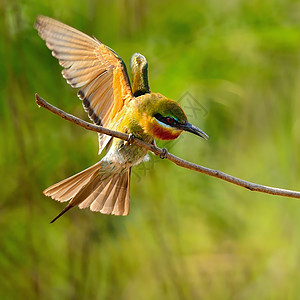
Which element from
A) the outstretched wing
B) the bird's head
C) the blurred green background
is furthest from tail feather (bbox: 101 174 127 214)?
the blurred green background

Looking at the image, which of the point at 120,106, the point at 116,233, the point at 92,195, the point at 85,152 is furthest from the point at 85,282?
the point at 120,106

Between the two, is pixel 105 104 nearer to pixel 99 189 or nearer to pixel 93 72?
pixel 93 72

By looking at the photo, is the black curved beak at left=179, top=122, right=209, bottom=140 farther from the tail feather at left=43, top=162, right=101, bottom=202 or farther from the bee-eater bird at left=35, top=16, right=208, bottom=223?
the tail feather at left=43, top=162, right=101, bottom=202

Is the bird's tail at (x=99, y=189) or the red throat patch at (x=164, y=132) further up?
the red throat patch at (x=164, y=132)

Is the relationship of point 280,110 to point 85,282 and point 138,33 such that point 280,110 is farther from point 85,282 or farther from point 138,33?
Result: point 85,282

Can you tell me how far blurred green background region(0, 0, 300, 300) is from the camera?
1.81 m

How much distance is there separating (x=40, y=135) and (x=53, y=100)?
0.48ft

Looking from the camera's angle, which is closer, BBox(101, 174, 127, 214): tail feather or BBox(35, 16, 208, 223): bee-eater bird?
BBox(35, 16, 208, 223): bee-eater bird

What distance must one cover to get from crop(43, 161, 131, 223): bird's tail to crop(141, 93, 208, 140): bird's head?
0.59 feet

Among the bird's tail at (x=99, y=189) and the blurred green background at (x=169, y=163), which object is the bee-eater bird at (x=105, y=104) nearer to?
the bird's tail at (x=99, y=189)

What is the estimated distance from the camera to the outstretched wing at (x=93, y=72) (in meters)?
1.25

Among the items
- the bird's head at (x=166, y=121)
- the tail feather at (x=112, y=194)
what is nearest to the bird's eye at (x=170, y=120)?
the bird's head at (x=166, y=121)

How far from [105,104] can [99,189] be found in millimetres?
193

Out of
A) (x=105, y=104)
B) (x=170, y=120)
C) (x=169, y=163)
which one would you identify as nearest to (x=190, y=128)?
(x=170, y=120)
